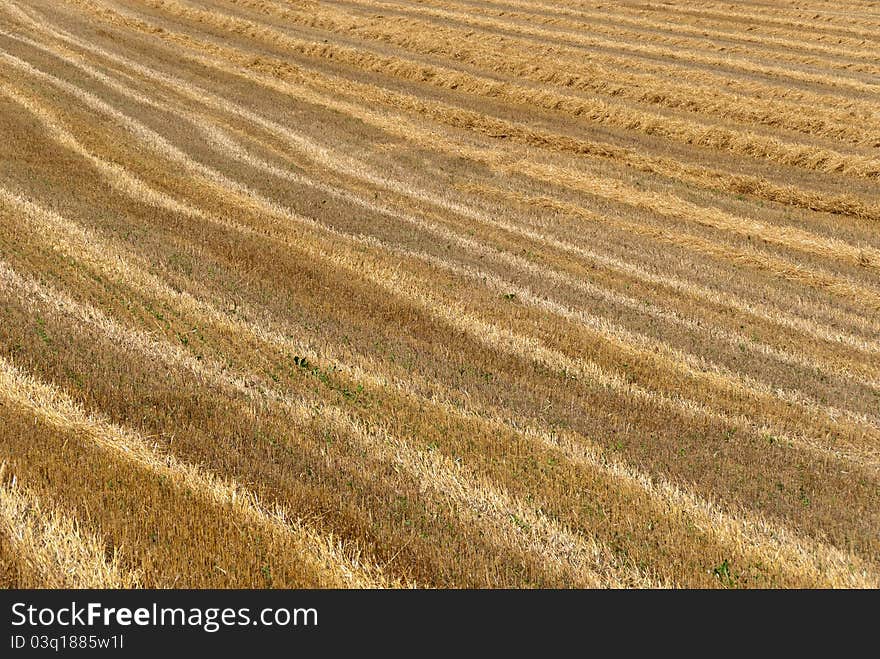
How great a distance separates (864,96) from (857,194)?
8.99m

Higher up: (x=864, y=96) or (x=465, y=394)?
(x=864, y=96)

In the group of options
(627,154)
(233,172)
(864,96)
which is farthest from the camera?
(864,96)

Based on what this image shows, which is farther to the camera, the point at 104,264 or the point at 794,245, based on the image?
the point at 794,245

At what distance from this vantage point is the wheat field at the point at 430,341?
5.71 m

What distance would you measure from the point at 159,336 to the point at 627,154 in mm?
14696

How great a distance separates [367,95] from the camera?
26016 millimetres

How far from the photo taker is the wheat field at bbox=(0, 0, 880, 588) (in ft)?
18.7

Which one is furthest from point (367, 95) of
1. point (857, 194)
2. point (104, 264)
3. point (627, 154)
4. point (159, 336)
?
point (159, 336)

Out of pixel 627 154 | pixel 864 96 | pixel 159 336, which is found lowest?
pixel 159 336

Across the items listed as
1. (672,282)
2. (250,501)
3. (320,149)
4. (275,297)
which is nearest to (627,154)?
(320,149)

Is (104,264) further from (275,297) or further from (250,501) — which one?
(250,501)

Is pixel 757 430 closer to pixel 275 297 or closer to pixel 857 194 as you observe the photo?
pixel 275 297

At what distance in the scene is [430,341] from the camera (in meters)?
9.58

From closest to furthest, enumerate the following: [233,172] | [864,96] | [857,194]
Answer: [233,172] → [857,194] → [864,96]
